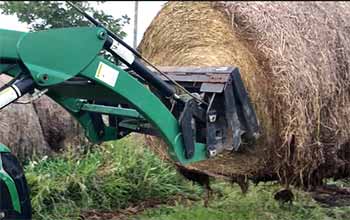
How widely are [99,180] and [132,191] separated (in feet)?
0.98

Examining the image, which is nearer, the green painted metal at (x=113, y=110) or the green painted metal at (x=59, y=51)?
the green painted metal at (x=59, y=51)

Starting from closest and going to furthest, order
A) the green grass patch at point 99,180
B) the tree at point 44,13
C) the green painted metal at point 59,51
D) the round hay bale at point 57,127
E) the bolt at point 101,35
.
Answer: the green painted metal at point 59,51, the bolt at point 101,35, the tree at point 44,13, the green grass patch at point 99,180, the round hay bale at point 57,127

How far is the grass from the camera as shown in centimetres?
486

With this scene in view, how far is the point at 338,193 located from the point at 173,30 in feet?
7.18

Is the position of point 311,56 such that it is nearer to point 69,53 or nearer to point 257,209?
point 257,209

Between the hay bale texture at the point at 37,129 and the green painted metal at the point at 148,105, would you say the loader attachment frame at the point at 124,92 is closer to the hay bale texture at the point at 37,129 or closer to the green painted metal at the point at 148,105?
the green painted metal at the point at 148,105

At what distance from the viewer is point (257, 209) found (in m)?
4.98

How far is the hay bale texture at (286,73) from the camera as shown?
4.16m

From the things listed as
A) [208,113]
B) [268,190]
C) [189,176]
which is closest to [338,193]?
[268,190]

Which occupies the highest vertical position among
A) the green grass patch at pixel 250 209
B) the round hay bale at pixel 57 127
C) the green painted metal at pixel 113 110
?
the green painted metal at pixel 113 110

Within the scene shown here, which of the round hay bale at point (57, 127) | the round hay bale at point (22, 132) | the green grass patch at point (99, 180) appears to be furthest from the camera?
the round hay bale at point (57, 127)

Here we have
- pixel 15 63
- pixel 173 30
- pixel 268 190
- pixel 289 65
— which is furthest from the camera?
pixel 268 190

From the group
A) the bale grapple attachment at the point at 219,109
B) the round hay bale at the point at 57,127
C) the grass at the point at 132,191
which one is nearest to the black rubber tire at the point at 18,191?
the bale grapple attachment at the point at 219,109

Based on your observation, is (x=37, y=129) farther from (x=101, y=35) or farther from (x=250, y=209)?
(x=101, y=35)
